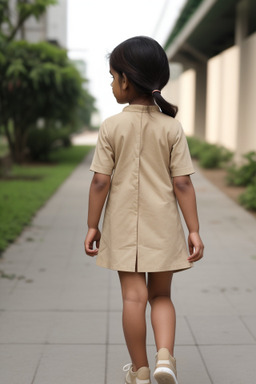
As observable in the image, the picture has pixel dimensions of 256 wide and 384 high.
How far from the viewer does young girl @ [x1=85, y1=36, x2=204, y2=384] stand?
9.68 feet

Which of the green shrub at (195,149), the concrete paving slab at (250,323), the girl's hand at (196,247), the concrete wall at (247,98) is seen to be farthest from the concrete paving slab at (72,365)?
the green shrub at (195,149)

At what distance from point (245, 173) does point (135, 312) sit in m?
9.90

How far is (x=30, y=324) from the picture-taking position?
14.2ft

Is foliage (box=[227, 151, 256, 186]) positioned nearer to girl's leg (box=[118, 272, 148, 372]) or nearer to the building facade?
girl's leg (box=[118, 272, 148, 372])

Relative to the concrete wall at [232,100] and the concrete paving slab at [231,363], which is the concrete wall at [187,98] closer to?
the concrete wall at [232,100]

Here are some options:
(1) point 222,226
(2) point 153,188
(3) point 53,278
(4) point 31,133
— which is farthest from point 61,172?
(2) point 153,188

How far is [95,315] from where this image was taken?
4566 millimetres

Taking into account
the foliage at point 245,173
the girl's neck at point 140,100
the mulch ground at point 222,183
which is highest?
the girl's neck at point 140,100

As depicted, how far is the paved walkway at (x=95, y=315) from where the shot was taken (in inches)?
139

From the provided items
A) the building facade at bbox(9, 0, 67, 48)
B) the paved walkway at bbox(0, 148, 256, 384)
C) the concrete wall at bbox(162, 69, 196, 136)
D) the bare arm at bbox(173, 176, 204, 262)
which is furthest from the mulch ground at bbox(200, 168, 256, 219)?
the building facade at bbox(9, 0, 67, 48)

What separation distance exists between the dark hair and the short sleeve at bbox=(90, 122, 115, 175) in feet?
0.87

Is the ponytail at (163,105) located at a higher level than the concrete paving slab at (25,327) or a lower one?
higher

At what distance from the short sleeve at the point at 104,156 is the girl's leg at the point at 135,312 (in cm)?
51

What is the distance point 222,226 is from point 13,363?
556cm
